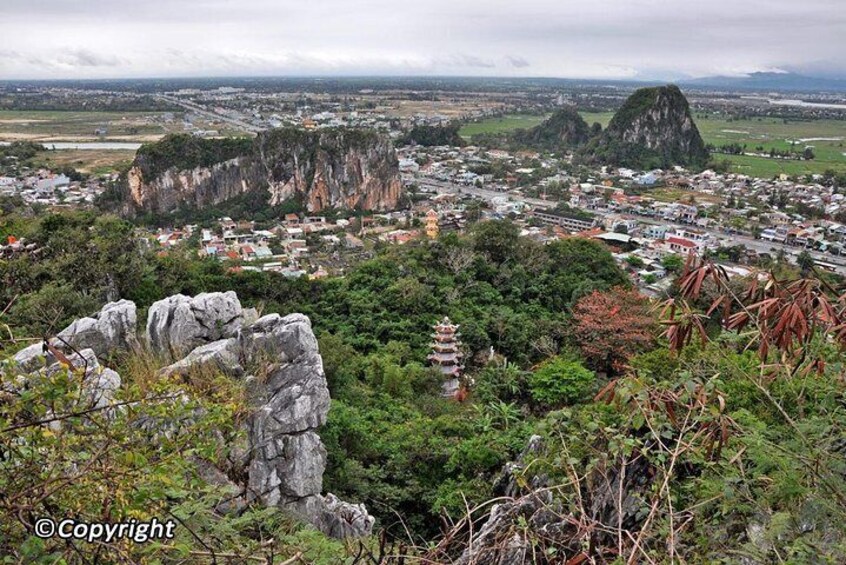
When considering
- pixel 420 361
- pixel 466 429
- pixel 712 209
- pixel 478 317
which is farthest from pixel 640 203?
pixel 466 429

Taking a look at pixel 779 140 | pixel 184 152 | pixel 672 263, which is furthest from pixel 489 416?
pixel 779 140

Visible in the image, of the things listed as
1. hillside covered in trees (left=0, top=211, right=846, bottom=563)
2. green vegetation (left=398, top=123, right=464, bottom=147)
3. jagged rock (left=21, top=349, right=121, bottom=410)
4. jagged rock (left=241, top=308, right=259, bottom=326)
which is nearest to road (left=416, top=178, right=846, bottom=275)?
hillside covered in trees (left=0, top=211, right=846, bottom=563)

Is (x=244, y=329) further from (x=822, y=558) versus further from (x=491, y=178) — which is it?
(x=491, y=178)

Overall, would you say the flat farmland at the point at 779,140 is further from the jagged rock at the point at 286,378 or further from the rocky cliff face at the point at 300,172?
the jagged rock at the point at 286,378

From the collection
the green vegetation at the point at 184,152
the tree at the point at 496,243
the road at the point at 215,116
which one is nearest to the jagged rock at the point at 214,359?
the tree at the point at 496,243

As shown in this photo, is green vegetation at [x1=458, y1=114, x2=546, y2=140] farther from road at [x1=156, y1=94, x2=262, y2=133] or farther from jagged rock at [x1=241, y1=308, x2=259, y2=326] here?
jagged rock at [x1=241, y1=308, x2=259, y2=326]

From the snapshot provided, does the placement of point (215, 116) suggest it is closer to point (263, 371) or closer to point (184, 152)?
point (184, 152)

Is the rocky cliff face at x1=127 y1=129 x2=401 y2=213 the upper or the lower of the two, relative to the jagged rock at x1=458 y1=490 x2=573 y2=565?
lower
